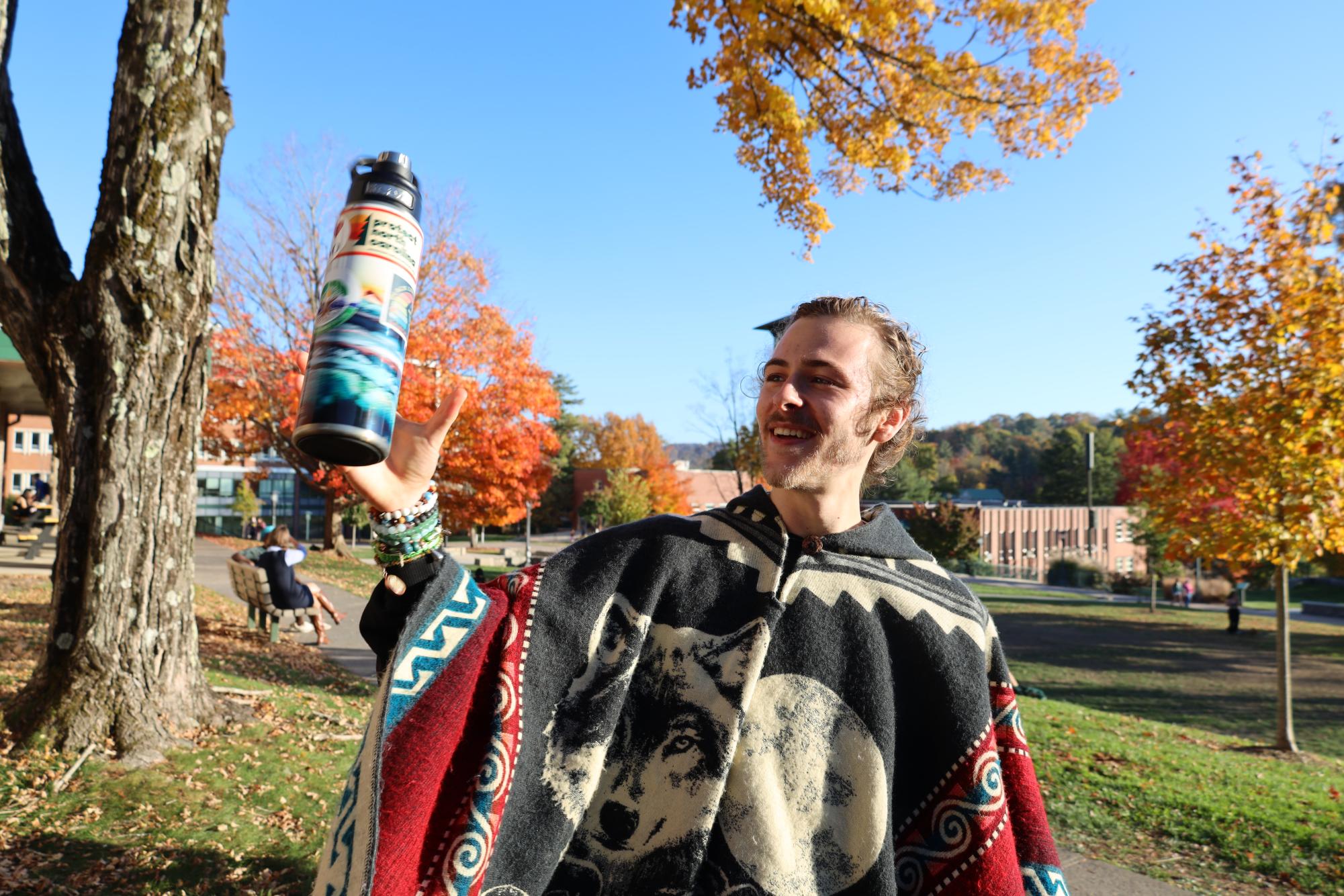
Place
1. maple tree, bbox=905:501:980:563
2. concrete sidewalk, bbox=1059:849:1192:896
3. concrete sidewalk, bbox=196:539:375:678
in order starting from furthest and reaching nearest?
maple tree, bbox=905:501:980:563 < concrete sidewalk, bbox=196:539:375:678 < concrete sidewalk, bbox=1059:849:1192:896

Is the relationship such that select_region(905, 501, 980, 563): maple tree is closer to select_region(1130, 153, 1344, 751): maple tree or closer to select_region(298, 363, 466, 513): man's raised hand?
select_region(1130, 153, 1344, 751): maple tree

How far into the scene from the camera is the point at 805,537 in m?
2.23

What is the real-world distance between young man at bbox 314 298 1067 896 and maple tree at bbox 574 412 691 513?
162ft

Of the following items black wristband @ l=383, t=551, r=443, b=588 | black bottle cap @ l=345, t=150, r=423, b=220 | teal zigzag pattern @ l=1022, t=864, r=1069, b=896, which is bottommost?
teal zigzag pattern @ l=1022, t=864, r=1069, b=896

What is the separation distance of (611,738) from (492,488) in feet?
62.7

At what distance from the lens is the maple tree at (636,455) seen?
54500mm

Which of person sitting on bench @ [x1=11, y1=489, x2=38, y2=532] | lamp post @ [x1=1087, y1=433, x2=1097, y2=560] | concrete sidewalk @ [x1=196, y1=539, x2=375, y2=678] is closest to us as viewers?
concrete sidewalk @ [x1=196, y1=539, x2=375, y2=678]

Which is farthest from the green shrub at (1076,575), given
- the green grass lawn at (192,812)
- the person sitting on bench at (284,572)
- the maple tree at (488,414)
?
the green grass lawn at (192,812)

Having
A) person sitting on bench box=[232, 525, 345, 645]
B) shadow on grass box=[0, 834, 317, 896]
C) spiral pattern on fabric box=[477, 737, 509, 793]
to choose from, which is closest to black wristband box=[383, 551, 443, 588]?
spiral pattern on fabric box=[477, 737, 509, 793]

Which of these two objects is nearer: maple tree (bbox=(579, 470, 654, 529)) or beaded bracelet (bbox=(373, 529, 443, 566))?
beaded bracelet (bbox=(373, 529, 443, 566))

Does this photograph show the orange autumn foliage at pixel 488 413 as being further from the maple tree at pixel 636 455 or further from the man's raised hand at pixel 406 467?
the maple tree at pixel 636 455

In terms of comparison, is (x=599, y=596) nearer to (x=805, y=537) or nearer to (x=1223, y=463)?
(x=805, y=537)

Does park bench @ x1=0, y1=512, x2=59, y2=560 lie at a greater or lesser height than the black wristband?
lesser

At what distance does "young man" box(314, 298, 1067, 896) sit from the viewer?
1.74 meters
